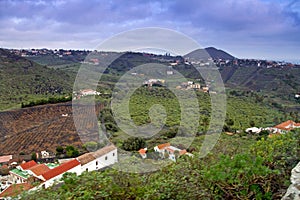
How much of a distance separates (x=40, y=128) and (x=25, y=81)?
10.1 m

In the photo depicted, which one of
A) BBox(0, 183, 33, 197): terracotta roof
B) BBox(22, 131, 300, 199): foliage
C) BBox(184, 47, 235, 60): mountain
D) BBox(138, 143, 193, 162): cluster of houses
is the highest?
BBox(184, 47, 235, 60): mountain

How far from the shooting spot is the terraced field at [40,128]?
1320 cm

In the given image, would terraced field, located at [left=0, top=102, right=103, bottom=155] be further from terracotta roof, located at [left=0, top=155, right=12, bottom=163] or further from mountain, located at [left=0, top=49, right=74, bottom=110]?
mountain, located at [left=0, top=49, right=74, bottom=110]

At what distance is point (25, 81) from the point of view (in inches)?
946

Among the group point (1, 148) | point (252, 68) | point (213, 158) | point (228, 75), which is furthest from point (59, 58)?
point (213, 158)

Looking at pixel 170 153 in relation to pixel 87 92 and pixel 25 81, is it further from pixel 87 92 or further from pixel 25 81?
pixel 25 81

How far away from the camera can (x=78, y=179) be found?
6.50 feet

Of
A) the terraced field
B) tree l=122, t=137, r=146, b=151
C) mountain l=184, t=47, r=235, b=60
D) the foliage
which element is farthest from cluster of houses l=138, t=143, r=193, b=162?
the terraced field

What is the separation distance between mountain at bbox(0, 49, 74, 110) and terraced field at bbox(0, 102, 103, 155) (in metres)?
2.73

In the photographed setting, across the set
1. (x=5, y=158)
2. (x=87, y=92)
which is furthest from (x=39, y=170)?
(x=87, y=92)

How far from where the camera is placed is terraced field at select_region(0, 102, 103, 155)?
13.2 meters

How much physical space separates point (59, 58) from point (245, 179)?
4464 cm

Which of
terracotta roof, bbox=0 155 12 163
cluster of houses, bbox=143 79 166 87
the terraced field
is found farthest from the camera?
cluster of houses, bbox=143 79 166 87

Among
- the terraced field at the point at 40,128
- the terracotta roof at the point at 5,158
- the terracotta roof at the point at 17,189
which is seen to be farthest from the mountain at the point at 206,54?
the terracotta roof at the point at 5,158
